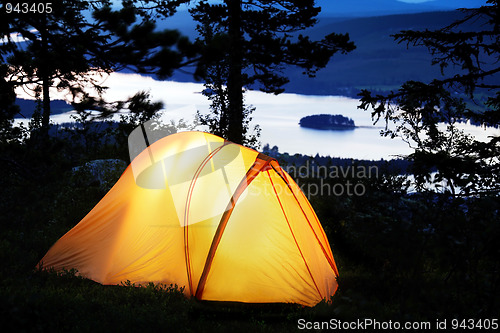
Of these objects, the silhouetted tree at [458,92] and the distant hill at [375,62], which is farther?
the distant hill at [375,62]

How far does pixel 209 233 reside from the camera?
19.2ft

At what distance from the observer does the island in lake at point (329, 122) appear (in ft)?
214

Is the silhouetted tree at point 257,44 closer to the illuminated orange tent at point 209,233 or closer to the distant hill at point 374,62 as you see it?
the illuminated orange tent at point 209,233

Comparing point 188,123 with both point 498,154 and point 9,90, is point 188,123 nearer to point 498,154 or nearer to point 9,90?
point 9,90

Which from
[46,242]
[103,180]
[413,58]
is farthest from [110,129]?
[413,58]

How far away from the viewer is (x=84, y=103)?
550 centimetres

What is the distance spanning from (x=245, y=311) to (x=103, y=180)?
6.97 metres

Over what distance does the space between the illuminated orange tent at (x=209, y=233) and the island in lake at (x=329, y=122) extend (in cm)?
5941

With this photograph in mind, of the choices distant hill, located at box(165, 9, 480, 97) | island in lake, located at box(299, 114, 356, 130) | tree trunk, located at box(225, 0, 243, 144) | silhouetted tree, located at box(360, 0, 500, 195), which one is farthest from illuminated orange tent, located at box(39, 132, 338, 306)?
distant hill, located at box(165, 9, 480, 97)

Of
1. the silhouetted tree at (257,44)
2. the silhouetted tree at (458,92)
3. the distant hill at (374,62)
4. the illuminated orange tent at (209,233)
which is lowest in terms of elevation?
the illuminated orange tent at (209,233)

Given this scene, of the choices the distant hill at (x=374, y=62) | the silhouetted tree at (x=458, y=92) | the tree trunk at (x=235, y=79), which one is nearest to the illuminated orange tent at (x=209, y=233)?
the silhouetted tree at (x=458, y=92)

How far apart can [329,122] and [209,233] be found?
61.5 m

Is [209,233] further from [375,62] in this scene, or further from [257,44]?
[375,62]

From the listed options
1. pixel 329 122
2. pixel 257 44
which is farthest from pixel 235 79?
pixel 329 122
